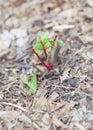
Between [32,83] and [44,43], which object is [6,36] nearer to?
[44,43]

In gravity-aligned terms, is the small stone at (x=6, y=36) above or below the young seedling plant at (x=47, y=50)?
above

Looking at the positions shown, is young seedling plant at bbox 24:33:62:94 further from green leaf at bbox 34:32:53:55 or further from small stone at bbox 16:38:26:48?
small stone at bbox 16:38:26:48

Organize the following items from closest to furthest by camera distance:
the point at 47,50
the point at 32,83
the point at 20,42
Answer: the point at 32,83 → the point at 47,50 → the point at 20,42

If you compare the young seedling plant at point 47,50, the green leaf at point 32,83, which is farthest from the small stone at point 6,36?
the green leaf at point 32,83

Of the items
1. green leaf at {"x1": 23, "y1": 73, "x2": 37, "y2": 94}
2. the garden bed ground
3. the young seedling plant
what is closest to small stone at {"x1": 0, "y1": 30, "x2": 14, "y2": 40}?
the garden bed ground

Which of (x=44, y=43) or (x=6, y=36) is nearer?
(x=44, y=43)

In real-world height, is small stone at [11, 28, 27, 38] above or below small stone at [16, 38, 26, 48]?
above

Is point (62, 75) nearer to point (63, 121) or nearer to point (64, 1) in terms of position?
point (63, 121)

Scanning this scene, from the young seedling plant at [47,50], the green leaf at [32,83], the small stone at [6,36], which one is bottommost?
the green leaf at [32,83]

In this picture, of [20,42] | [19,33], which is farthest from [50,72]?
[19,33]

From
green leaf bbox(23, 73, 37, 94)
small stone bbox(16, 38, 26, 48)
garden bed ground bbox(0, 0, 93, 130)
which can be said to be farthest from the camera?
small stone bbox(16, 38, 26, 48)

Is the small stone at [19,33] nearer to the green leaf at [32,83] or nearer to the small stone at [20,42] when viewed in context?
the small stone at [20,42]
